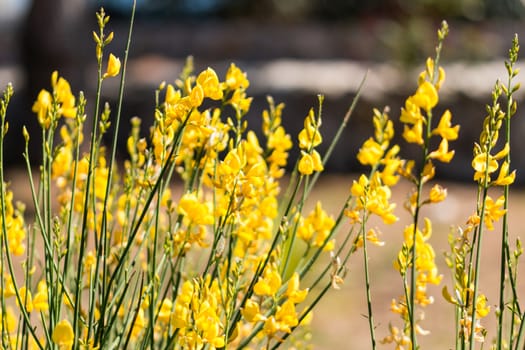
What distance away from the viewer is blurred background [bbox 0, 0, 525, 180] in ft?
21.0

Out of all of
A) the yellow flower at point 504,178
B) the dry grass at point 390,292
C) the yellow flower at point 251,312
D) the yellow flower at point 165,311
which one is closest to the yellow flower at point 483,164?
the yellow flower at point 504,178

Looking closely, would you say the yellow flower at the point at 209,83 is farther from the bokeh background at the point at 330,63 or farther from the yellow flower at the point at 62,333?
the bokeh background at the point at 330,63

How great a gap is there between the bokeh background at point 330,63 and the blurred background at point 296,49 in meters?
0.01

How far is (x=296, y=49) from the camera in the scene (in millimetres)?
10789

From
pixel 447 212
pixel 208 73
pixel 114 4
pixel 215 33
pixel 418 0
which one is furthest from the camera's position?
pixel 114 4

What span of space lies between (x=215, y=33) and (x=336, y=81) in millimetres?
3464

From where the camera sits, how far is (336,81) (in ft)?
24.9

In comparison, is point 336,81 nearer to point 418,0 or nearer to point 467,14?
point 418,0

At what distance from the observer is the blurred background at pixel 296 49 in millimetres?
6410

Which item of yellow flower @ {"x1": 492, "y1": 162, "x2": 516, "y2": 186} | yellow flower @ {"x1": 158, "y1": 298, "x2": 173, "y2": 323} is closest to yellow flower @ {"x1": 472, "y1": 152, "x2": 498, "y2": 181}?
yellow flower @ {"x1": 492, "y1": 162, "x2": 516, "y2": 186}

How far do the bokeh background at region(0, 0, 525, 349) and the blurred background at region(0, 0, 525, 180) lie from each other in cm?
1

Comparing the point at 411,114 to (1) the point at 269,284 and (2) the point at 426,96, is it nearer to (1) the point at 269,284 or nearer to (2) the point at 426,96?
(2) the point at 426,96

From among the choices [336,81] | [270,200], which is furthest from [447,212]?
[270,200]

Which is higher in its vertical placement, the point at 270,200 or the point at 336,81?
the point at 336,81
